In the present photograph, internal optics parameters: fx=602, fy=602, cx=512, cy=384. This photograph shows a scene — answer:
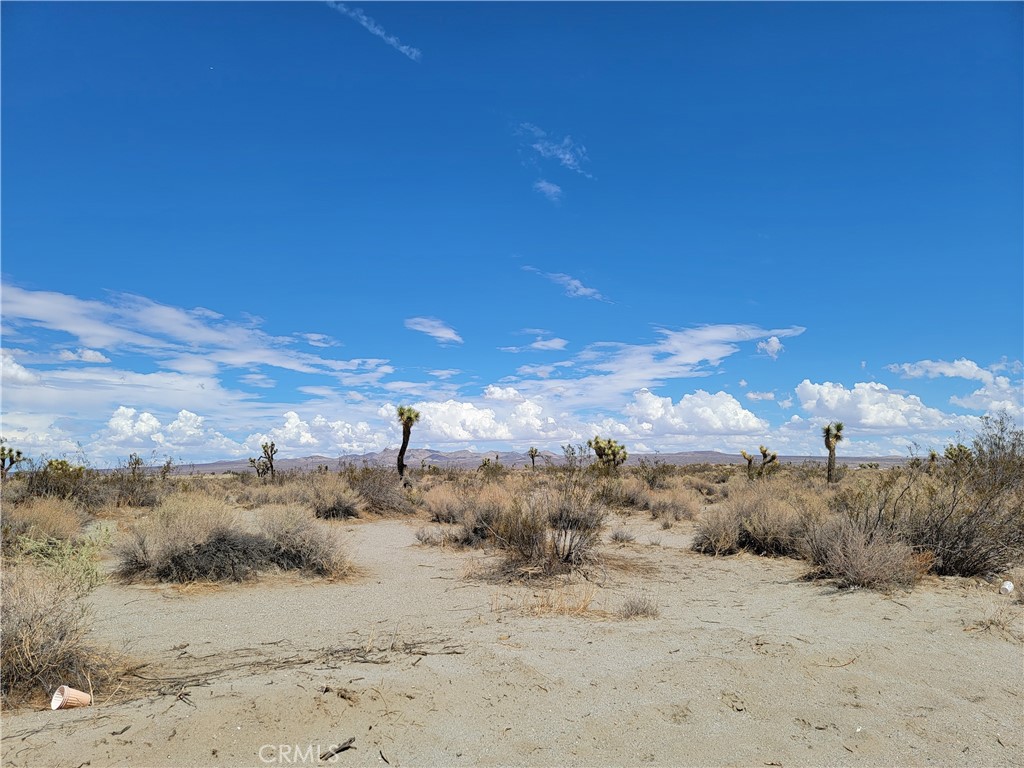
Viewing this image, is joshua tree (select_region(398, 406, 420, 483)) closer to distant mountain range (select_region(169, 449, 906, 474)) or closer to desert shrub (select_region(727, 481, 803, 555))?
distant mountain range (select_region(169, 449, 906, 474))

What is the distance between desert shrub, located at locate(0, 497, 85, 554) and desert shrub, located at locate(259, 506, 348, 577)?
4.95 meters

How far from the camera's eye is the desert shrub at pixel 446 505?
58.9 feet

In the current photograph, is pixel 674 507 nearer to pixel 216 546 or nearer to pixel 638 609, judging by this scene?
pixel 638 609

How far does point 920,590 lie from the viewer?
8.84 m

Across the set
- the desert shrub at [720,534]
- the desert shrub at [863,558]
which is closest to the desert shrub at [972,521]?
the desert shrub at [863,558]

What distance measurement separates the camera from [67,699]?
4594 millimetres

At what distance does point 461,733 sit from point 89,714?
2.70 meters

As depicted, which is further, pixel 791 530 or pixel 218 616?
pixel 791 530

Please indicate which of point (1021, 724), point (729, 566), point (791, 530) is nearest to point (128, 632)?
point (1021, 724)

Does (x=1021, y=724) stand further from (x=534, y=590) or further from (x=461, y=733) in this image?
(x=534, y=590)

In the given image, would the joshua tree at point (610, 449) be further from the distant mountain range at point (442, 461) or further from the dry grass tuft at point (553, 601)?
the dry grass tuft at point (553, 601)

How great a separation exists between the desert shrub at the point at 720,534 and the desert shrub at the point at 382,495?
10917 millimetres

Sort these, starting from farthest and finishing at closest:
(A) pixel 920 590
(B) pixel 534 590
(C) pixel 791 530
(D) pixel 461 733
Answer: (C) pixel 791 530 → (B) pixel 534 590 → (A) pixel 920 590 → (D) pixel 461 733

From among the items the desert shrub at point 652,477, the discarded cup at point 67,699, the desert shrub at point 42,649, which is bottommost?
the discarded cup at point 67,699
